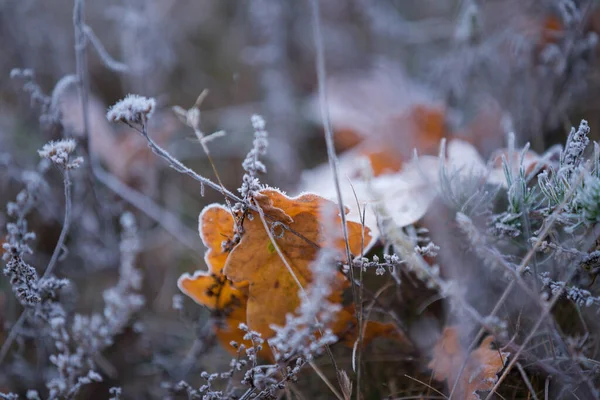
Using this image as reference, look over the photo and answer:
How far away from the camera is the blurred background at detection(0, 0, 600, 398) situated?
130 centimetres

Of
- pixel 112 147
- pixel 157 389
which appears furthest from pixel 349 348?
pixel 112 147

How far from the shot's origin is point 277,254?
87 centimetres

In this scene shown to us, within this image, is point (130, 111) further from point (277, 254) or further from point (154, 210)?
point (154, 210)

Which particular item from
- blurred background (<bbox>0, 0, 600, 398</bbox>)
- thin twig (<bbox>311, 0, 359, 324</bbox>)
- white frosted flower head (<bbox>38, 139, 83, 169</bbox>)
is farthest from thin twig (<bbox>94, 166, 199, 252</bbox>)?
thin twig (<bbox>311, 0, 359, 324</bbox>)

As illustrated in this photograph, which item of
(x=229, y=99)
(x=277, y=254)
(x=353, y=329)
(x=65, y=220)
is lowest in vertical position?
(x=353, y=329)

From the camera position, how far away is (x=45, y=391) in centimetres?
106

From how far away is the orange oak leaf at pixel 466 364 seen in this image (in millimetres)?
799

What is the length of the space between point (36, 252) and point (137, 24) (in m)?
0.76

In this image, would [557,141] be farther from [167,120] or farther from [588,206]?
[167,120]

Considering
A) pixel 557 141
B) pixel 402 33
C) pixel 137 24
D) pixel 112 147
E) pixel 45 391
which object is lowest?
pixel 45 391

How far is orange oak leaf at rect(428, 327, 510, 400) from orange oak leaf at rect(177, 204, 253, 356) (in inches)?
15.3

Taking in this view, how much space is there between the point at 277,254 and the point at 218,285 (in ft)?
0.50

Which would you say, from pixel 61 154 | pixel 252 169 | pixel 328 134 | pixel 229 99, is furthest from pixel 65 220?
pixel 229 99

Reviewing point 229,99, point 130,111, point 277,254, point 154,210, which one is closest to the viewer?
point 130,111
